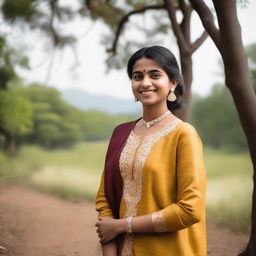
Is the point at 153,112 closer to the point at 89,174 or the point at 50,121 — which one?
the point at 89,174

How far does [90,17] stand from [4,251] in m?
4.52

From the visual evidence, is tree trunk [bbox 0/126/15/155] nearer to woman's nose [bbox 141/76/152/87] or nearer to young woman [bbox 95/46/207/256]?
young woman [bbox 95/46/207/256]

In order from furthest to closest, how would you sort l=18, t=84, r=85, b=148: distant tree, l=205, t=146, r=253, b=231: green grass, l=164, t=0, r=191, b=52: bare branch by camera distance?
l=18, t=84, r=85, b=148: distant tree → l=205, t=146, r=253, b=231: green grass → l=164, t=0, r=191, b=52: bare branch

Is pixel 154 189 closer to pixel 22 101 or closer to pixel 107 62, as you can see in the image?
pixel 107 62

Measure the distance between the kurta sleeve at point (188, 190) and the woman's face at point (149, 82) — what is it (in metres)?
0.18

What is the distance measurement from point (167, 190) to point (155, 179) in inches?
1.9

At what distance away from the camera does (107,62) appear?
637cm

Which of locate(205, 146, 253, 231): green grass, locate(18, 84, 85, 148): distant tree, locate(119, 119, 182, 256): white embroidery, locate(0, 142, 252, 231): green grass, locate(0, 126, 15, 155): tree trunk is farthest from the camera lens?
locate(18, 84, 85, 148): distant tree

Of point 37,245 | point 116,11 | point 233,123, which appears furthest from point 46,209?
point 233,123

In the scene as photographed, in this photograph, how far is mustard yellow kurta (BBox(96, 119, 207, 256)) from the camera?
1264 mm

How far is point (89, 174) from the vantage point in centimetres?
970

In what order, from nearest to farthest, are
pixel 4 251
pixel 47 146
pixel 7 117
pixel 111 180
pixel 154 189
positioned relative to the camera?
pixel 154 189 → pixel 111 180 → pixel 4 251 → pixel 7 117 → pixel 47 146

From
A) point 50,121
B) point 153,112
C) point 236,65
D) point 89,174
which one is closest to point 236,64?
point 236,65

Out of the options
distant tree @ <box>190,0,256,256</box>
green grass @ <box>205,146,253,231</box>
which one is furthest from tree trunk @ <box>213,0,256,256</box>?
green grass @ <box>205,146,253,231</box>
